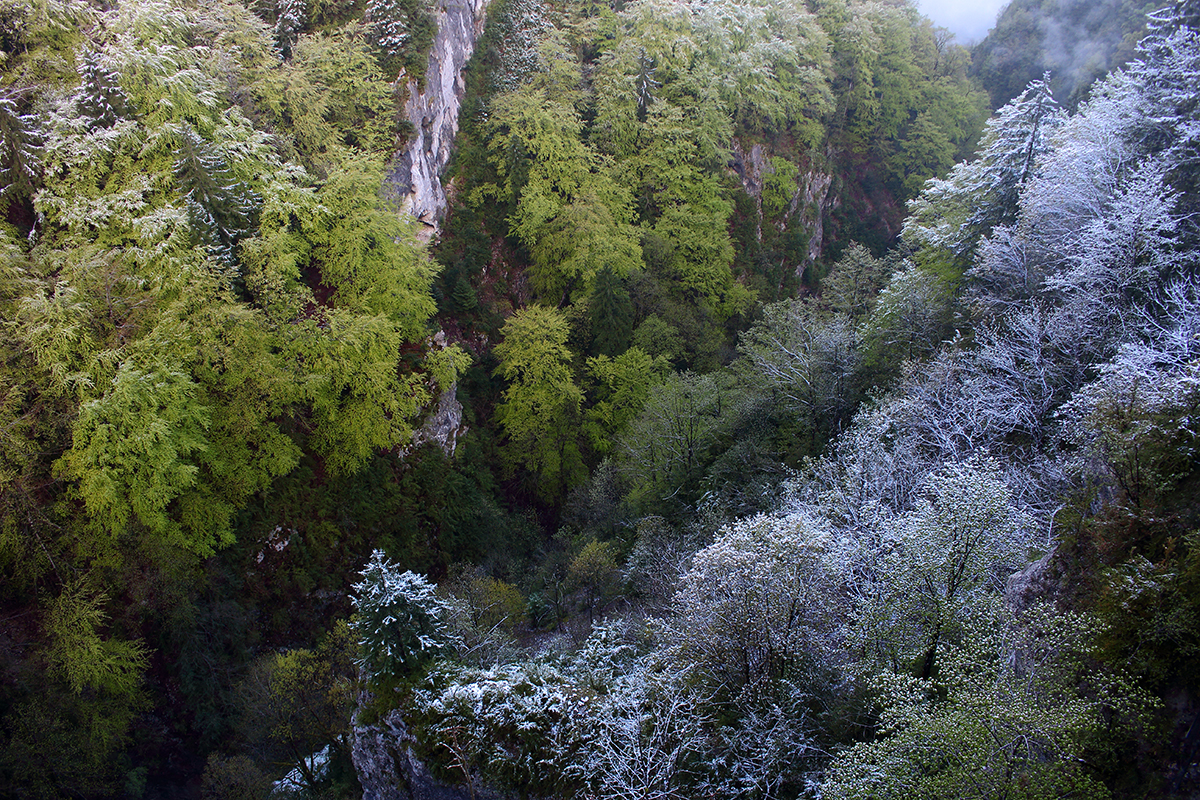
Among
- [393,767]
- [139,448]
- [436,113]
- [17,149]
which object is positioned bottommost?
[393,767]

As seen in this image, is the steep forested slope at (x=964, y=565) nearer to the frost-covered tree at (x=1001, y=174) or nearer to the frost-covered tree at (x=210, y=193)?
the frost-covered tree at (x=1001, y=174)

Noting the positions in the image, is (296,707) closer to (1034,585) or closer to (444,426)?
(444,426)

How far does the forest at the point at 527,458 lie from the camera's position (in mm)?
7070

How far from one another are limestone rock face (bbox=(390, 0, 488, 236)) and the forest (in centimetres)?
69

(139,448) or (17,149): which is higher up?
(17,149)

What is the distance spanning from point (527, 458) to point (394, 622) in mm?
13041

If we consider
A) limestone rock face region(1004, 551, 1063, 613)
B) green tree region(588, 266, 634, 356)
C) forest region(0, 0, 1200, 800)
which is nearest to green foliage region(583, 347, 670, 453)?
forest region(0, 0, 1200, 800)

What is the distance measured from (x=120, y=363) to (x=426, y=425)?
351 inches

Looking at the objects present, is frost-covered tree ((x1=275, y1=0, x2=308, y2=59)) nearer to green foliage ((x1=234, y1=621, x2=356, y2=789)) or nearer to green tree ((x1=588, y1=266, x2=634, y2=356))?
green tree ((x1=588, y1=266, x2=634, y2=356))

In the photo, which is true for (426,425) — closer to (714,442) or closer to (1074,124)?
(714,442)

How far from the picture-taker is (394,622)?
1093cm

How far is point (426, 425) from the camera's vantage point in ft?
67.0

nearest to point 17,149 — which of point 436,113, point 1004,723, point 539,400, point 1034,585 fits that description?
point 436,113

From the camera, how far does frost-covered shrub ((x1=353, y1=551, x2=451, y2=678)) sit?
10.9 meters
